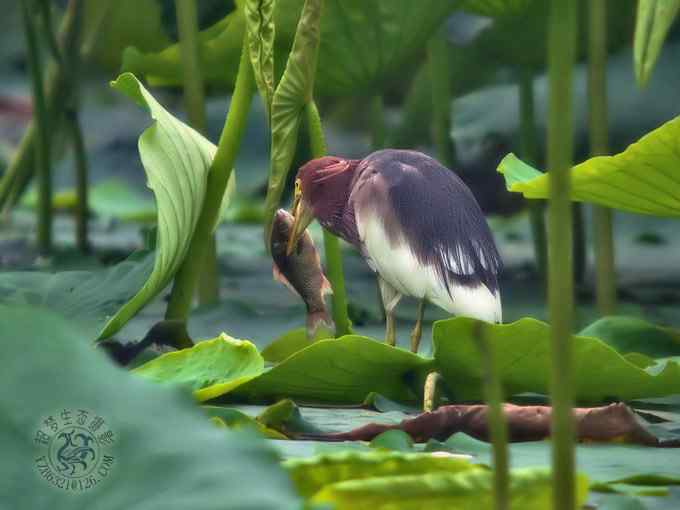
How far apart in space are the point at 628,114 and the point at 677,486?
163 cm

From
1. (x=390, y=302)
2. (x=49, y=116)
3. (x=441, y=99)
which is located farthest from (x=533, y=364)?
(x=49, y=116)

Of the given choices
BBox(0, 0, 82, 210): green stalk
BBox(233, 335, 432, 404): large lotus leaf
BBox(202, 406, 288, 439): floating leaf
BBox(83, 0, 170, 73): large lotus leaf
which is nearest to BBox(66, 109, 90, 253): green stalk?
BBox(0, 0, 82, 210): green stalk

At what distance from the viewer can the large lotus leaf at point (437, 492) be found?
72 centimetres

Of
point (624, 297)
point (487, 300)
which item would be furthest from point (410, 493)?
point (624, 297)

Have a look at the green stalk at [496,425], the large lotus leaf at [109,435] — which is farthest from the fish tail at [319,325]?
the green stalk at [496,425]

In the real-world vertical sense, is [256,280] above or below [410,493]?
below

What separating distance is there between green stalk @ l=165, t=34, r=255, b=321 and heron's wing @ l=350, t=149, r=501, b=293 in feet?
0.49

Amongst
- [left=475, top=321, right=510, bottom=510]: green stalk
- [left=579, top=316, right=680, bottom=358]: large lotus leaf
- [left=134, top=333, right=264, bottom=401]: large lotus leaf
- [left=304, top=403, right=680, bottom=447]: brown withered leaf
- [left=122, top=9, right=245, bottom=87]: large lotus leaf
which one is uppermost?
[left=122, top=9, right=245, bottom=87]: large lotus leaf

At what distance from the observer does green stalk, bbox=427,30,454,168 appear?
2.27 metres

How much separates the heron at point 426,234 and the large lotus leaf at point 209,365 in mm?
243

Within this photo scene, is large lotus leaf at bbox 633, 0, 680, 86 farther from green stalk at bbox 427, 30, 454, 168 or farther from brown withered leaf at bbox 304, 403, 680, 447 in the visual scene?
green stalk at bbox 427, 30, 454, 168

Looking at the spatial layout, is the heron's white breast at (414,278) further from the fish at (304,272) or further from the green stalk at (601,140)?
the green stalk at (601,140)

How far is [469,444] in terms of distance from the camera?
1.02m

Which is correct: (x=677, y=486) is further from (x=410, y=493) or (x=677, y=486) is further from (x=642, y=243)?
(x=642, y=243)
